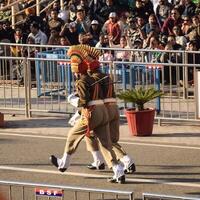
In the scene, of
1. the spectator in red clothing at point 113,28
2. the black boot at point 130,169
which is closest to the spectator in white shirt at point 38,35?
the spectator in red clothing at point 113,28

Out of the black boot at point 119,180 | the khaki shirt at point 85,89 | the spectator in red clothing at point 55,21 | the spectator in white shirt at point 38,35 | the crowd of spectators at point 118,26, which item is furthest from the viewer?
the spectator in red clothing at point 55,21

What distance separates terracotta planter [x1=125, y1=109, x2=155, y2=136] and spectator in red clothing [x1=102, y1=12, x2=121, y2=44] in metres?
6.22

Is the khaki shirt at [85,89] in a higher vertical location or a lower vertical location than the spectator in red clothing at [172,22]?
lower

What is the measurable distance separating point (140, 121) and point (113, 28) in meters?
6.81

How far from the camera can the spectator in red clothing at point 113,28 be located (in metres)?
20.5

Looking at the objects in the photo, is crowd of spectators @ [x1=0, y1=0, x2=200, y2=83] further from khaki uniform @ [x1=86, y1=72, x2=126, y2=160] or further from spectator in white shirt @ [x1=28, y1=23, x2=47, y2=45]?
khaki uniform @ [x1=86, y1=72, x2=126, y2=160]

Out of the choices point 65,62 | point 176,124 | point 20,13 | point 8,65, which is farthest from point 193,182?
point 20,13

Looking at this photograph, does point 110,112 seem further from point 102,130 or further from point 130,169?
point 130,169

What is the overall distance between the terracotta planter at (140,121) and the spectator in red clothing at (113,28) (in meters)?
→ 6.22

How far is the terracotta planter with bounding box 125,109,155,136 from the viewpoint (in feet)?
46.5

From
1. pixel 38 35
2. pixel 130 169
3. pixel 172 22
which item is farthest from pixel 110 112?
pixel 38 35

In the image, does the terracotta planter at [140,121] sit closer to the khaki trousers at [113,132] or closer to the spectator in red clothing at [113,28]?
the khaki trousers at [113,132]

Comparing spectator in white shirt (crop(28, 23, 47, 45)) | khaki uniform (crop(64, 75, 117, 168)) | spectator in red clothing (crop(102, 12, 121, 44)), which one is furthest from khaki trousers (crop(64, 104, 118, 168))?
spectator in white shirt (crop(28, 23, 47, 45))

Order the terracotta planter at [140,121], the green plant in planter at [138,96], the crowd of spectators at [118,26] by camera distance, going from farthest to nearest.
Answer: the crowd of spectators at [118,26] < the terracotta planter at [140,121] < the green plant in planter at [138,96]
